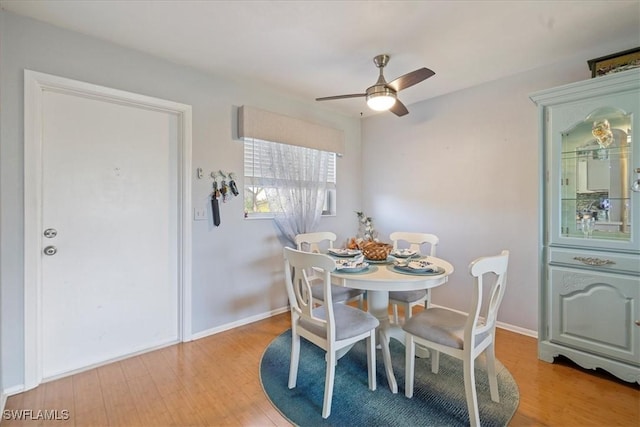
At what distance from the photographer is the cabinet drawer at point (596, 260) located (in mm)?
1908

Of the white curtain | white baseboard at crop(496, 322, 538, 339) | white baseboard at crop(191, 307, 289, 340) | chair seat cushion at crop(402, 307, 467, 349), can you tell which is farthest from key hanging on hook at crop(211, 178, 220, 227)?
white baseboard at crop(496, 322, 538, 339)

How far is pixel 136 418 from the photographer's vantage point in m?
1.66

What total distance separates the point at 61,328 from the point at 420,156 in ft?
12.0

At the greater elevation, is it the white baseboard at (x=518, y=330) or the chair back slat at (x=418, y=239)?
the chair back slat at (x=418, y=239)

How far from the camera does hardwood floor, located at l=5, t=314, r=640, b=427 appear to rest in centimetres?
164

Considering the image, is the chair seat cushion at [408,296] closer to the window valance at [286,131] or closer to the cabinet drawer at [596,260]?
A: the cabinet drawer at [596,260]

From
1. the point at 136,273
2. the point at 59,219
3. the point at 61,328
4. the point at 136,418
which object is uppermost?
the point at 59,219

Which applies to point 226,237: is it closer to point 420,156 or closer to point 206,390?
point 206,390

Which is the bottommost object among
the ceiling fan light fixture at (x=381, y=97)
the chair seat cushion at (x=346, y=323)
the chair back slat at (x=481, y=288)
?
the chair seat cushion at (x=346, y=323)

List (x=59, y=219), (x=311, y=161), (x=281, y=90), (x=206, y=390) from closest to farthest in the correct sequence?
(x=206, y=390) < (x=59, y=219) < (x=281, y=90) < (x=311, y=161)

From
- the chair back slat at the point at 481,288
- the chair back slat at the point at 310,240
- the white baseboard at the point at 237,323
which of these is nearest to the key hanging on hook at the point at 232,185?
the chair back slat at the point at 310,240

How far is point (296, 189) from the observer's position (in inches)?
127

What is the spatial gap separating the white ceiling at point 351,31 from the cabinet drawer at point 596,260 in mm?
1582

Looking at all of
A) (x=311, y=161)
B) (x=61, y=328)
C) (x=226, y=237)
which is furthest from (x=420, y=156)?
(x=61, y=328)
